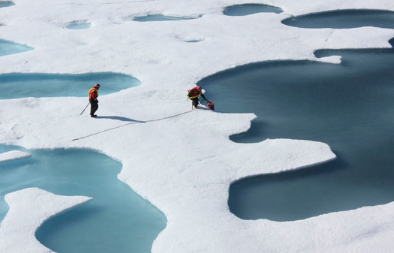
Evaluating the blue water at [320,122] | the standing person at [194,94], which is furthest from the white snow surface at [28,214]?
the standing person at [194,94]

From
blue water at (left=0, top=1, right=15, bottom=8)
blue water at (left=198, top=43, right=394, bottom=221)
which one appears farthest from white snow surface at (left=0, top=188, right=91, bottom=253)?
blue water at (left=0, top=1, right=15, bottom=8)

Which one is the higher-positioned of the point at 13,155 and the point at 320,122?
the point at 320,122

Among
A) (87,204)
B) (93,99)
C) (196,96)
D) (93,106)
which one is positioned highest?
(93,99)

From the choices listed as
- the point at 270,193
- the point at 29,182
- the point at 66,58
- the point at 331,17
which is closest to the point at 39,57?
the point at 66,58

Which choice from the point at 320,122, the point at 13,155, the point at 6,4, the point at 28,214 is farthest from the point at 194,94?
the point at 6,4

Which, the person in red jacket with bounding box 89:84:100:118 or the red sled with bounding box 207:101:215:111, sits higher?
the person in red jacket with bounding box 89:84:100:118

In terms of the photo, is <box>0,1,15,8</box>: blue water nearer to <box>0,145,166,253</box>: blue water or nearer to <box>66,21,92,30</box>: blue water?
<box>66,21,92,30</box>: blue water

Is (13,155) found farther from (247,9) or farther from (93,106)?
(247,9)
